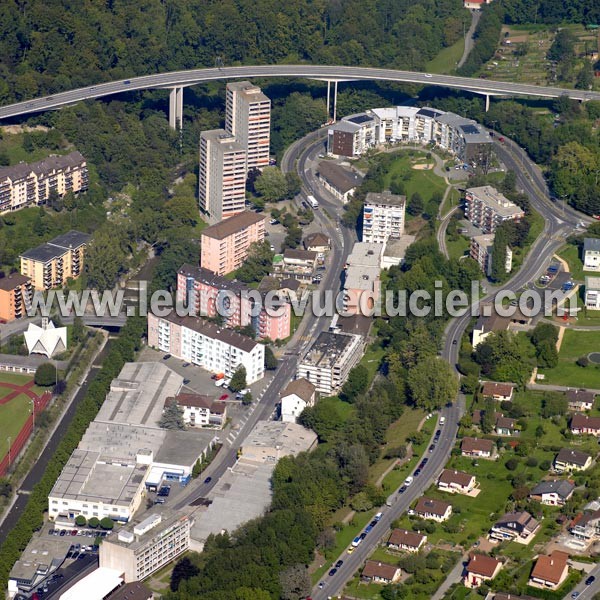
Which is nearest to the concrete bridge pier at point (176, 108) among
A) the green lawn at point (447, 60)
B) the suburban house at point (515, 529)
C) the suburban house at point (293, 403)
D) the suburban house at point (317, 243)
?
the suburban house at point (317, 243)

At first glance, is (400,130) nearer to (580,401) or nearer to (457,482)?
(580,401)

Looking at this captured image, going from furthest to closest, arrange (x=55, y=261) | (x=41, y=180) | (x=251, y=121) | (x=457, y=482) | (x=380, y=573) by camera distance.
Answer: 1. (x=251, y=121)
2. (x=41, y=180)
3. (x=55, y=261)
4. (x=457, y=482)
5. (x=380, y=573)

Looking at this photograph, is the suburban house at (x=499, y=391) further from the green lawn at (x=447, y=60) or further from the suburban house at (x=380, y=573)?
the green lawn at (x=447, y=60)

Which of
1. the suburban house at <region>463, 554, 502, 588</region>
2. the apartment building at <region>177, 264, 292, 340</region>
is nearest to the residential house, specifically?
the apartment building at <region>177, 264, 292, 340</region>

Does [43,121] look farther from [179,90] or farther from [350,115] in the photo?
[350,115]

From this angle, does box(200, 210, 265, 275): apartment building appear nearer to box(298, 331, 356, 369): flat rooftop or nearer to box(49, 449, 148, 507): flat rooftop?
box(298, 331, 356, 369): flat rooftop

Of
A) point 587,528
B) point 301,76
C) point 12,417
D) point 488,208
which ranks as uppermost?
point 301,76

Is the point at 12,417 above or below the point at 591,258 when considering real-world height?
below

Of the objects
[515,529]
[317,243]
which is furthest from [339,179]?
[515,529]
